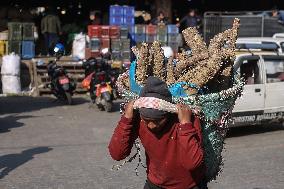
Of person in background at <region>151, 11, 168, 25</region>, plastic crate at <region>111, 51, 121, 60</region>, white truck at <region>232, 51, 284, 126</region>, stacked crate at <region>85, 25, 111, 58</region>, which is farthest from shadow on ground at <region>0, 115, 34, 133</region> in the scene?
person in background at <region>151, 11, 168, 25</region>

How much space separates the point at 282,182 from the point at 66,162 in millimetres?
3085

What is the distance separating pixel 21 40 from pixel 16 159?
9161 mm

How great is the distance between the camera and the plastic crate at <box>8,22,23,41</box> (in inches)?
699

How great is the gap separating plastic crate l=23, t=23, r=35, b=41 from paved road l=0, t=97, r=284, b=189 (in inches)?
159

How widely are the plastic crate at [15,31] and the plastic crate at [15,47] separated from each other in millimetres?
137

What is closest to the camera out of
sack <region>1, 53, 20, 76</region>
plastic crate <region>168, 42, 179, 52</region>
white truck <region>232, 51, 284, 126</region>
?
white truck <region>232, 51, 284, 126</region>

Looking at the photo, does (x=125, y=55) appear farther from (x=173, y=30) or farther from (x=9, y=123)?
(x=9, y=123)

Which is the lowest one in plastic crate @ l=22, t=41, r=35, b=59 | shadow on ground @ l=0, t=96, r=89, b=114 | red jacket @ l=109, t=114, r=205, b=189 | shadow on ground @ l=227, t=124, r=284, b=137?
shadow on ground @ l=227, t=124, r=284, b=137

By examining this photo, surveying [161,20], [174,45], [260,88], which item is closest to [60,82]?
[260,88]

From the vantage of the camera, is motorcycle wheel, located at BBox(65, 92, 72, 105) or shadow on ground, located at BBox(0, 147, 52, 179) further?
motorcycle wheel, located at BBox(65, 92, 72, 105)

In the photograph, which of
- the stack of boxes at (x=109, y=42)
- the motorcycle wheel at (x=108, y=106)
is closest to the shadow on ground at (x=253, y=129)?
the motorcycle wheel at (x=108, y=106)

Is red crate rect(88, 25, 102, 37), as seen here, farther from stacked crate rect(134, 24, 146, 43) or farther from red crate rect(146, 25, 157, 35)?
red crate rect(146, 25, 157, 35)

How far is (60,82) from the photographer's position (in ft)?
48.6

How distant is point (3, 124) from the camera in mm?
12234
